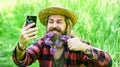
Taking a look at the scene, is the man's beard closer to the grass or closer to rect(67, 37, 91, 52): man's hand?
rect(67, 37, 91, 52): man's hand

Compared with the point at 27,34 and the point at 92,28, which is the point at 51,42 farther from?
the point at 92,28

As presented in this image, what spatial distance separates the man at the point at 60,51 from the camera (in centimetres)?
407

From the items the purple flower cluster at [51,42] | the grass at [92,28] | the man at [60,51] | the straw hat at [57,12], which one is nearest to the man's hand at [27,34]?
the man at [60,51]

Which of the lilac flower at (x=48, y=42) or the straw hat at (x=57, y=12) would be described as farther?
the straw hat at (x=57, y=12)

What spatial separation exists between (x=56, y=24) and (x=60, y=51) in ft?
0.90

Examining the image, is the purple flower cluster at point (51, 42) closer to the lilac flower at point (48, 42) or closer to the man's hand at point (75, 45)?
the lilac flower at point (48, 42)

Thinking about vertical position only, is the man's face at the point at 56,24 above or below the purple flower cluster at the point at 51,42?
above

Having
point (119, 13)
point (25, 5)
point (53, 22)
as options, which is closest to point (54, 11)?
point (53, 22)

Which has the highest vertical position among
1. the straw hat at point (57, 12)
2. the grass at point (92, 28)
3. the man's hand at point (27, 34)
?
the straw hat at point (57, 12)

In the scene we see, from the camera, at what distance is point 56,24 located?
4223 mm

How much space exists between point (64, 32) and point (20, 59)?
1.66 feet

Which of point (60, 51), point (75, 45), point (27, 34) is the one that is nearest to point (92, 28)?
point (60, 51)

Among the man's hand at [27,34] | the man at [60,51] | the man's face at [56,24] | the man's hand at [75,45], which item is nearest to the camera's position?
the man's hand at [27,34]

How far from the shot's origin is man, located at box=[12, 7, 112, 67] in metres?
4.07
